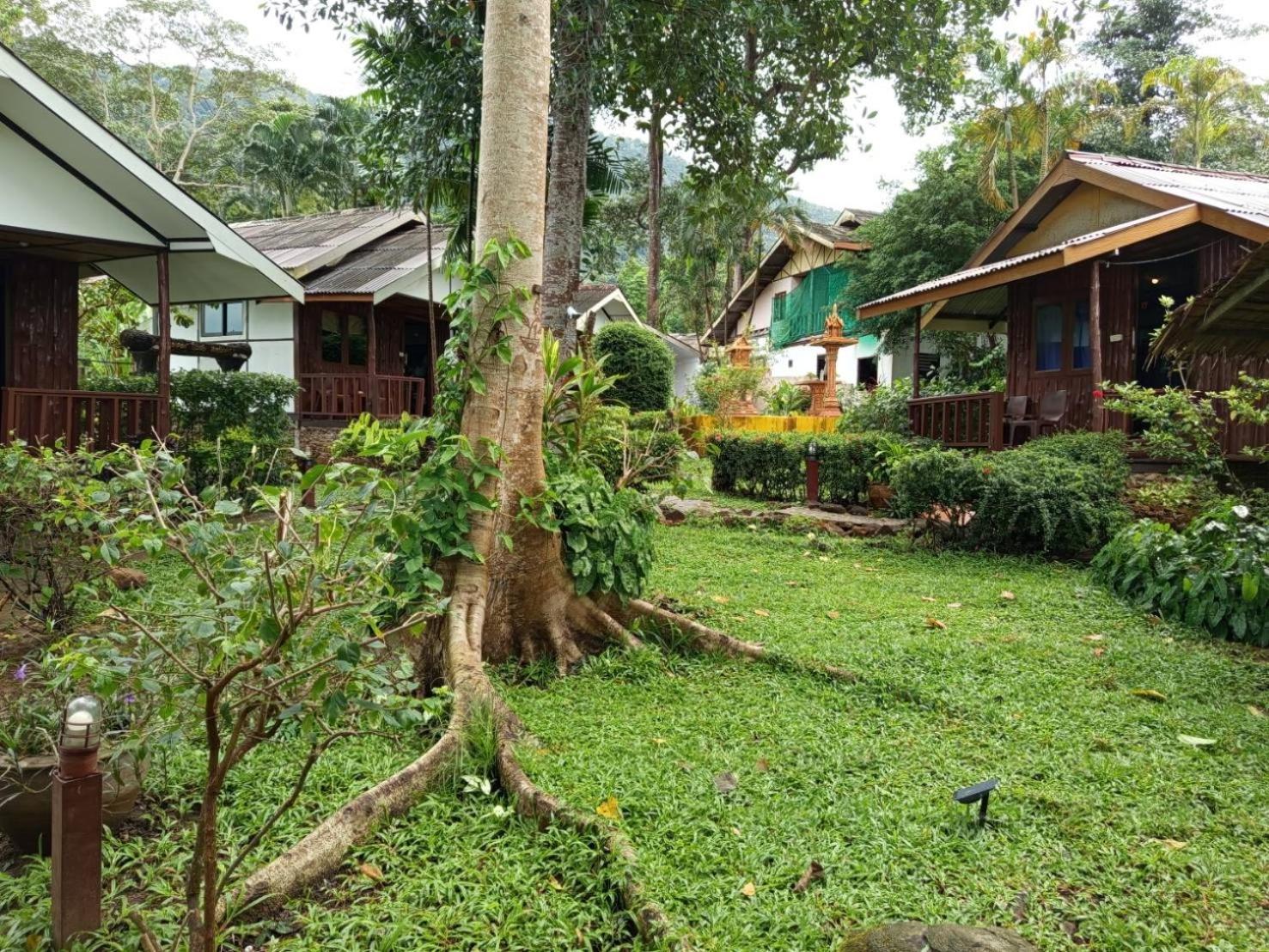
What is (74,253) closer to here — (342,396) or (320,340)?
(342,396)

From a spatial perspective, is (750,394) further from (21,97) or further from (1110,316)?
(21,97)

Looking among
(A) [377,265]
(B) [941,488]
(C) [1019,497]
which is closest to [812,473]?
(B) [941,488]

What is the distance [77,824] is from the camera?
6.54 feet

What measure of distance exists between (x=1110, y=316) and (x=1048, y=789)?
11.0 m

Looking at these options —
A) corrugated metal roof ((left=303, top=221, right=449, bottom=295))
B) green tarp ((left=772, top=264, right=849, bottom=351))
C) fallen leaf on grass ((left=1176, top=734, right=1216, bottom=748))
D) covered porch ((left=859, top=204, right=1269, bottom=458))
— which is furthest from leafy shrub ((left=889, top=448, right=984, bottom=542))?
green tarp ((left=772, top=264, right=849, bottom=351))

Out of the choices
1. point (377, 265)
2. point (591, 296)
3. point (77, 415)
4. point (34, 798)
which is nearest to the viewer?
point (34, 798)

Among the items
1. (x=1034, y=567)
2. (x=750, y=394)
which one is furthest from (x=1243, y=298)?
(x=750, y=394)

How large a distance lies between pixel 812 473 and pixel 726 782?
314 inches

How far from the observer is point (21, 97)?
787 centimetres

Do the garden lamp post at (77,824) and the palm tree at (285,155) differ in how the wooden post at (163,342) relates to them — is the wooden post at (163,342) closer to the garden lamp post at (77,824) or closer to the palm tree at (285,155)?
the garden lamp post at (77,824)

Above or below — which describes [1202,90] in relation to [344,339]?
above

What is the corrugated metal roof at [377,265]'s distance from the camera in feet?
51.9

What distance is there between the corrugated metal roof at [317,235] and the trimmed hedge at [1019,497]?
12.2 metres

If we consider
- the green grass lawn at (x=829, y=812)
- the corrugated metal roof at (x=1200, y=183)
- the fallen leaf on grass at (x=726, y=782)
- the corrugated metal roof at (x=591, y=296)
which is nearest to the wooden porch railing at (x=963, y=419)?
the corrugated metal roof at (x=1200, y=183)
